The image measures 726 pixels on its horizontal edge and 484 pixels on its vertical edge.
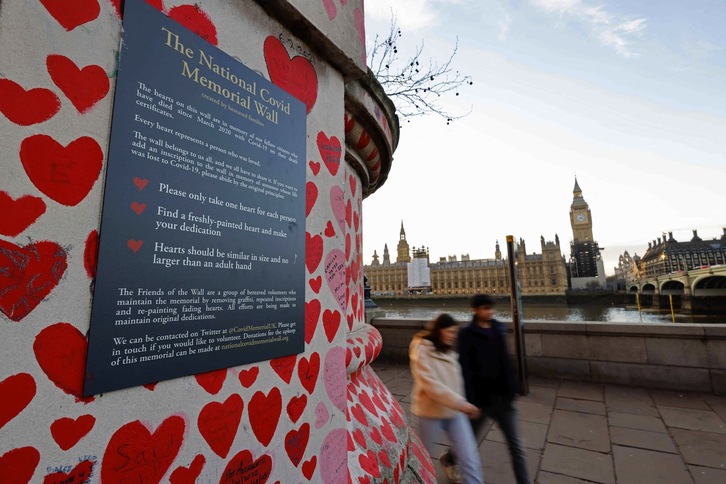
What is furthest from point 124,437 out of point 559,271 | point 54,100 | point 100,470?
point 559,271

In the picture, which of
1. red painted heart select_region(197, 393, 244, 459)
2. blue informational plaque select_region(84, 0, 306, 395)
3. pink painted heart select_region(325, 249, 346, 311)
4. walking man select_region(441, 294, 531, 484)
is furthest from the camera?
walking man select_region(441, 294, 531, 484)

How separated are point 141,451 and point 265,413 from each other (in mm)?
498

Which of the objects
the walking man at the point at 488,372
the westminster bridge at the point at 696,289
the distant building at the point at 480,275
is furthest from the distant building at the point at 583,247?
the walking man at the point at 488,372

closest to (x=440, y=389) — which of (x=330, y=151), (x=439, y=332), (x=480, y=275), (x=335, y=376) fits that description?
(x=439, y=332)

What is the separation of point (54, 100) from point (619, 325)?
25.2 feet

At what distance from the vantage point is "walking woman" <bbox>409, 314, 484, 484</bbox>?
2.80 meters

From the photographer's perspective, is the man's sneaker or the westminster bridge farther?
the westminster bridge

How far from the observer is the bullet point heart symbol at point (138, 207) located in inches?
44.6

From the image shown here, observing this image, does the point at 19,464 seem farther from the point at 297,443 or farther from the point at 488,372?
the point at 488,372

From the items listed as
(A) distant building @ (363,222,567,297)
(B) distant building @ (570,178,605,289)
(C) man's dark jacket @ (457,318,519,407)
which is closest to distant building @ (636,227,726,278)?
(B) distant building @ (570,178,605,289)

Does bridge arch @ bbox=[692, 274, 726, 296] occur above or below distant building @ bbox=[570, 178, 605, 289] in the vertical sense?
below

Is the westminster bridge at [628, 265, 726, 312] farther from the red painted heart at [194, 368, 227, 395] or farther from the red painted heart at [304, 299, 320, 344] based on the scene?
the red painted heart at [194, 368, 227, 395]

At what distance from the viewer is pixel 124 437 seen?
3.55ft

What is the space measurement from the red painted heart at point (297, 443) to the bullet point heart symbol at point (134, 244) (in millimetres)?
1051
